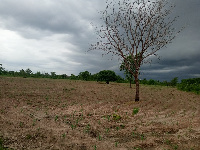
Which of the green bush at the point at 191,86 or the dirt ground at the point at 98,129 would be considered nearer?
the dirt ground at the point at 98,129

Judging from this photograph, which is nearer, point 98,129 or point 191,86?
point 98,129

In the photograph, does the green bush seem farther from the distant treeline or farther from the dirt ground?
the dirt ground

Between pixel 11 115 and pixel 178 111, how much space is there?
12049 mm

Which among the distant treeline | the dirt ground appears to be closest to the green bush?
the distant treeline

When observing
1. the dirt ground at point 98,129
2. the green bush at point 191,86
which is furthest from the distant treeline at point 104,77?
the dirt ground at point 98,129

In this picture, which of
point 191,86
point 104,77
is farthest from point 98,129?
point 104,77

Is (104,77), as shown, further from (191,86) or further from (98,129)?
(98,129)

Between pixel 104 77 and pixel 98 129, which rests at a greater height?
pixel 104 77

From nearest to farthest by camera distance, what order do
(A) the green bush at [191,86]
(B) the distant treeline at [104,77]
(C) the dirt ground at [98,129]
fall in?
(C) the dirt ground at [98,129] → (A) the green bush at [191,86] → (B) the distant treeline at [104,77]

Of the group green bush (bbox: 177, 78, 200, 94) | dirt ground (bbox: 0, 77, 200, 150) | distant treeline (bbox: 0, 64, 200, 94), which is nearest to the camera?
dirt ground (bbox: 0, 77, 200, 150)

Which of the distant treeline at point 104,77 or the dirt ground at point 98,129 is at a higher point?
the distant treeline at point 104,77

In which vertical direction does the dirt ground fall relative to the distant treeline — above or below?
below

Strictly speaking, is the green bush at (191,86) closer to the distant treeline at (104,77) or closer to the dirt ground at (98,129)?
the distant treeline at (104,77)

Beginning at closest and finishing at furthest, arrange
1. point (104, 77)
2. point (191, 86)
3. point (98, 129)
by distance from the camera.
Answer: point (98, 129), point (191, 86), point (104, 77)
